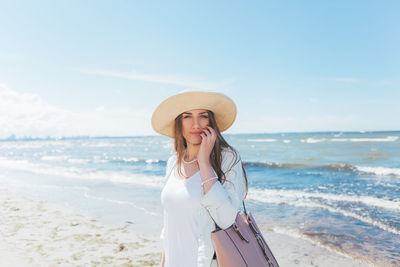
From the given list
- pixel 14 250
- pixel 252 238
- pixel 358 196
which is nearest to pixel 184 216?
pixel 252 238

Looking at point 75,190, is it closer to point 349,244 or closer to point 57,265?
point 57,265

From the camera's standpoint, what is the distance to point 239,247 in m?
1.65

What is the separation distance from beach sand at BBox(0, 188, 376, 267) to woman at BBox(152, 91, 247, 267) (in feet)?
9.80

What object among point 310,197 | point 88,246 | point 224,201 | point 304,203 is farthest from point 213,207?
point 310,197

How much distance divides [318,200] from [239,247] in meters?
8.33

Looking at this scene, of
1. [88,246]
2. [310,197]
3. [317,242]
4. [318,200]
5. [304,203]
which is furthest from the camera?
[310,197]

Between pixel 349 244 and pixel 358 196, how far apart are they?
15.2ft

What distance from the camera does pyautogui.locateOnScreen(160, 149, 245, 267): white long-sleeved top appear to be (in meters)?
1.67

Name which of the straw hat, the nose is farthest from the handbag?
the straw hat

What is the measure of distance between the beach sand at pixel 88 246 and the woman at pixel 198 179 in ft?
9.80

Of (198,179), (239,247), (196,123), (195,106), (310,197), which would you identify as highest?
(195,106)

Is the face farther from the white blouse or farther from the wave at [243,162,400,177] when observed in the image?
the wave at [243,162,400,177]

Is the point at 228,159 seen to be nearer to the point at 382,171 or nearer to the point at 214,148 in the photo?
the point at 214,148

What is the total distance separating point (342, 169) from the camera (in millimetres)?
16266
